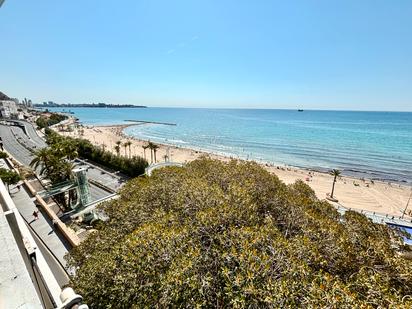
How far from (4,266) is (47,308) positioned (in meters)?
1.23

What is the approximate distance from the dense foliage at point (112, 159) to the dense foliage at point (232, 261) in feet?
83.9

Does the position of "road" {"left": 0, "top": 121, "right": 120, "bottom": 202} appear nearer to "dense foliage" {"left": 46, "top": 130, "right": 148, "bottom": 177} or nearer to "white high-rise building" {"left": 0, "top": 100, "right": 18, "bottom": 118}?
"dense foliage" {"left": 46, "top": 130, "right": 148, "bottom": 177}

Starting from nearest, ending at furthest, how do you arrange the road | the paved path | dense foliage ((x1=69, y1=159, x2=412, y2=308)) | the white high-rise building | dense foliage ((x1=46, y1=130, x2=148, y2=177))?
dense foliage ((x1=69, y1=159, x2=412, y2=308))
the paved path
the road
dense foliage ((x1=46, y1=130, x2=148, y2=177))
the white high-rise building

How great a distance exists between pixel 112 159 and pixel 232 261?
37901mm

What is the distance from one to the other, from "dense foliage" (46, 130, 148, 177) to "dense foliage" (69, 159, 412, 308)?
25570 mm

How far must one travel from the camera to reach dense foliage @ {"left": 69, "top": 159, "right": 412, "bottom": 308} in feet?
16.3

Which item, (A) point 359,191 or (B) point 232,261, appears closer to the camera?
(B) point 232,261

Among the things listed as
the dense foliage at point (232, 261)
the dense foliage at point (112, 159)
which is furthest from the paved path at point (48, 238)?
the dense foliage at point (112, 159)

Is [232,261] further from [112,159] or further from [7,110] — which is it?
[7,110]

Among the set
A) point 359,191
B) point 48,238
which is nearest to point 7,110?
point 48,238

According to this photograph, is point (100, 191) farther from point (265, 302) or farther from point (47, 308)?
point (265, 302)

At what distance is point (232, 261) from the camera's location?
18.9 ft

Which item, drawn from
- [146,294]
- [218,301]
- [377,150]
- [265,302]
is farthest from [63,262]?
[377,150]

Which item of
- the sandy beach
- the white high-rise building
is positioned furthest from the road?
the white high-rise building
